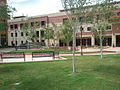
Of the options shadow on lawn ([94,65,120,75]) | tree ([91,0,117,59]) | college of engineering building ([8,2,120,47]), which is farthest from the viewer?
college of engineering building ([8,2,120,47])

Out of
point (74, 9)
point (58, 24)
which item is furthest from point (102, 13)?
point (58, 24)

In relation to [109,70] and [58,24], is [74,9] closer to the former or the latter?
[109,70]

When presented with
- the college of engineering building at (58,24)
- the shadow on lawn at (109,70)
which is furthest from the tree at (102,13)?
the college of engineering building at (58,24)

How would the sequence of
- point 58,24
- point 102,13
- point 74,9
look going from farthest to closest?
1. point 58,24
2. point 102,13
3. point 74,9

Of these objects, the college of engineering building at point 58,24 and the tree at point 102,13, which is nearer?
the tree at point 102,13

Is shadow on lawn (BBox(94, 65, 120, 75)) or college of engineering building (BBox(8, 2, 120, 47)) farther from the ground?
college of engineering building (BBox(8, 2, 120, 47))

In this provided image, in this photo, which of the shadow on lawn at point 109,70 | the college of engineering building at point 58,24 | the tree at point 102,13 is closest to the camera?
the shadow on lawn at point 109,70

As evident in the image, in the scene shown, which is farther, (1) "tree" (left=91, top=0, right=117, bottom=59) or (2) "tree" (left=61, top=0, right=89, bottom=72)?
(1) "tree" (left=91, top=0, right=117, bottom=59)

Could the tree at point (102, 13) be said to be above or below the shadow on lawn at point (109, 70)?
above

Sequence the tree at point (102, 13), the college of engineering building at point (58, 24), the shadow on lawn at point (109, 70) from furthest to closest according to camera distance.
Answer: the college of engineering building at point (58, 24), the tree at point (102, 13), the shadow on lawn at point (109, 70)

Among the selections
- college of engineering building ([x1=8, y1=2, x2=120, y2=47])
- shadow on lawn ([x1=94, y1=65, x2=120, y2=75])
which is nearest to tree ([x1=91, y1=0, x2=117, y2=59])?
shadow on lawn ([x1=94, y1=65, x2=120, y2=75])

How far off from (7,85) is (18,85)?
54 cm

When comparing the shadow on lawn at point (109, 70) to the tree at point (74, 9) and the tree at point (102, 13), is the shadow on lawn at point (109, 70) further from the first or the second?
the tree at point (102, 13)

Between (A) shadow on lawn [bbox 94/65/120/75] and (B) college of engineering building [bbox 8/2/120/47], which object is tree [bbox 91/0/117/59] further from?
(B) college of engineering building [bbox 8/2/120/47]
